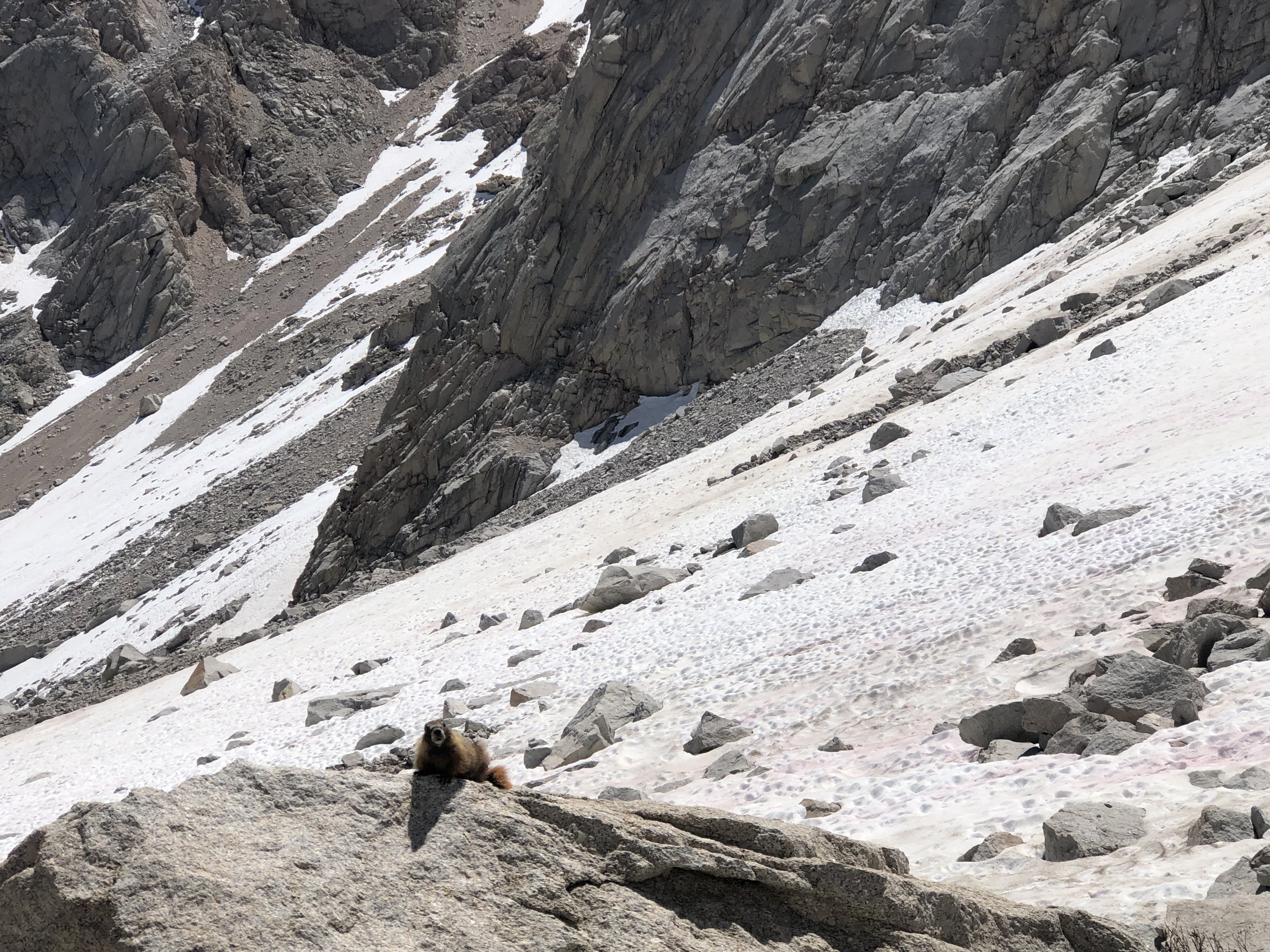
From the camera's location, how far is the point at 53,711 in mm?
32625

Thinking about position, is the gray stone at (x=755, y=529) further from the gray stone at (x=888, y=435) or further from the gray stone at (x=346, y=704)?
the gray stone at (x=346, y=704)

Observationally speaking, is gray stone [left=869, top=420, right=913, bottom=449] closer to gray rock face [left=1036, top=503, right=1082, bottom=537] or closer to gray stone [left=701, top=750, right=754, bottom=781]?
gray rock face [left=1036, top=503, right=1082, bottom=537]

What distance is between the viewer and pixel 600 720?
1294 cm

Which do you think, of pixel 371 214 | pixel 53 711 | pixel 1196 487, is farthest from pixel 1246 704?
pixel 371 214

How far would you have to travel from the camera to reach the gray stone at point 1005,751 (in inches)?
353

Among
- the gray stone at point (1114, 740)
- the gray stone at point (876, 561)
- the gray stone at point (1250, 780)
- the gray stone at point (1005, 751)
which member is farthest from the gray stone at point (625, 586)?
the gray stone at point (1250, 780)

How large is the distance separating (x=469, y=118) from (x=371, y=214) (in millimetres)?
13409

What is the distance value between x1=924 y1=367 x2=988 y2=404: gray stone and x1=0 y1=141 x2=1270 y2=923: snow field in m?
0.71

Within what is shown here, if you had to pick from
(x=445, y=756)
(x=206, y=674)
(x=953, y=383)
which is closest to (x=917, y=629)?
(x=445, y=756)

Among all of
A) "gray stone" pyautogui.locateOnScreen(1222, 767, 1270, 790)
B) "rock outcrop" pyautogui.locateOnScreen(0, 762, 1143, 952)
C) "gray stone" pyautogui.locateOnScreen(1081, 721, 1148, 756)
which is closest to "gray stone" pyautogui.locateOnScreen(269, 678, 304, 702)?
"gray stone" pyautogui.locateOnScreen(1081, 721, 1148, 756)

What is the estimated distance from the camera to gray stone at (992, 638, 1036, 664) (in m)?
10.9

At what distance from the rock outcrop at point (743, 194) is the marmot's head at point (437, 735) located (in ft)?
103

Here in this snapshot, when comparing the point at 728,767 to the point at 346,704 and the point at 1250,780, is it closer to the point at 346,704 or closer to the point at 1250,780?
the point at 1250,780

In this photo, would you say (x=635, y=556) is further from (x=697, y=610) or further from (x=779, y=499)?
(x=697, y=610)
